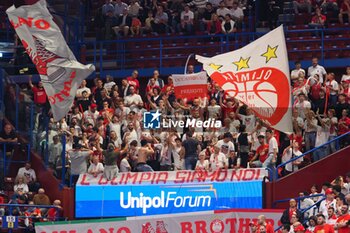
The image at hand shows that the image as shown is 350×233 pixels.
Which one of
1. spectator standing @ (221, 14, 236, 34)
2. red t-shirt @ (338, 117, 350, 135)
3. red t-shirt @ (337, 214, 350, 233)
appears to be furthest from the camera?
spectator standing @ (221, 14, 236, 34)

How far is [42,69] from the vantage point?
1532 inches

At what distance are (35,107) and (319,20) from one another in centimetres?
927

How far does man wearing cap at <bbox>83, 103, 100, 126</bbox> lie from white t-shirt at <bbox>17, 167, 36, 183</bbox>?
2.09m

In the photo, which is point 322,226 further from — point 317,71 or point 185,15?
point 185,15

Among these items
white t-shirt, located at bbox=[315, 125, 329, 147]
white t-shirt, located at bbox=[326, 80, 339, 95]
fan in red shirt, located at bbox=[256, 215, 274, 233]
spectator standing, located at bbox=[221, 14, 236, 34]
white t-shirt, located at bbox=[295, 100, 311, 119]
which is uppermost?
spectator standing, located at bbox=[221, 14, 236, 34]

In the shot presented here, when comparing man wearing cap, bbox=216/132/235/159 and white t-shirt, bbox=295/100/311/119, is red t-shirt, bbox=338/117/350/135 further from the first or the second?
man wearing cap, bbox=216/132/235/159

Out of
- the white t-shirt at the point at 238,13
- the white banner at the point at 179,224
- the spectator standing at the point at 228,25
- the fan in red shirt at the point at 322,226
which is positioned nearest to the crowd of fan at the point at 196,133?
the white banner at the point at 179,224

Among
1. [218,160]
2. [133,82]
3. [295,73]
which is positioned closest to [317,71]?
[295,73]

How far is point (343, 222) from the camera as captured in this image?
105 feet

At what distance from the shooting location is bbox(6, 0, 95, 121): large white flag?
38656 millimetres

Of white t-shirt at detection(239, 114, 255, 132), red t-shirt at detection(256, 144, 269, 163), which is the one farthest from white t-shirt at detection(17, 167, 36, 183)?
red t-shirt at detection(256, 144, 269, 163)

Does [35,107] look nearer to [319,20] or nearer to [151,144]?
[151,144]

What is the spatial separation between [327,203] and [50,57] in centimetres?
941

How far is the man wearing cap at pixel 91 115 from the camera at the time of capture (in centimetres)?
4097
